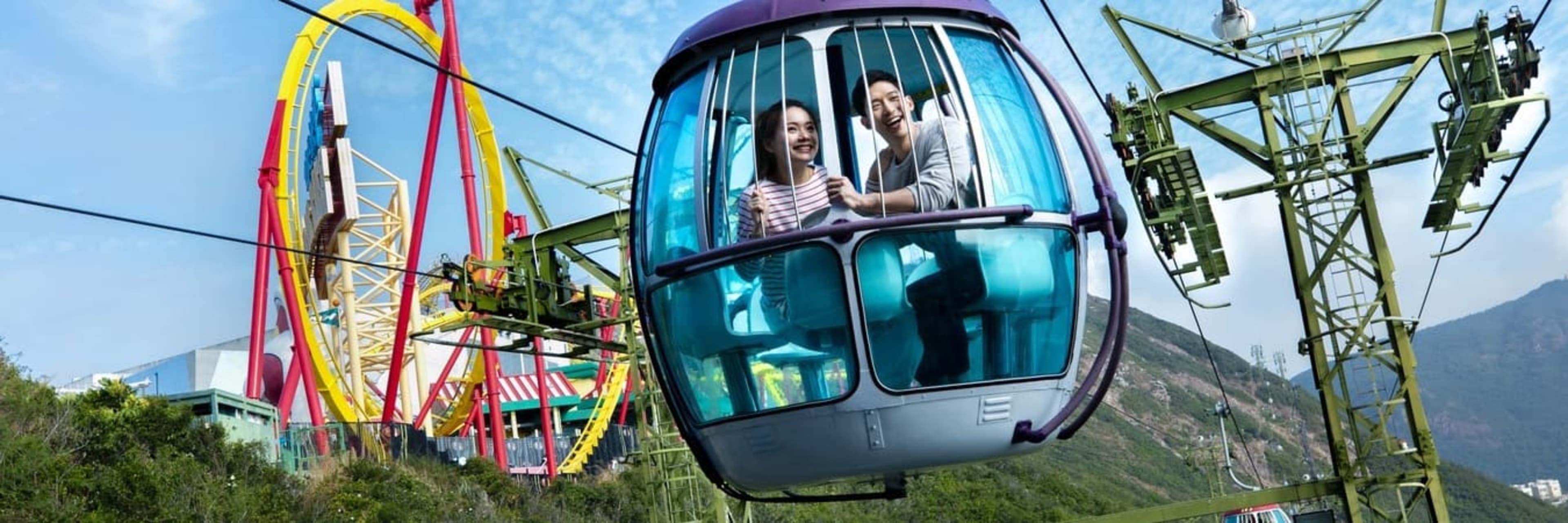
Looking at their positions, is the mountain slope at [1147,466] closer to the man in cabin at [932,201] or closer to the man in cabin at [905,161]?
the man in cabin at [932,201]

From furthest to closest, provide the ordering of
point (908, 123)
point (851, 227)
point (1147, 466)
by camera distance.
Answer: point (1147, 466) → point (908, 123) → point (851, 227)

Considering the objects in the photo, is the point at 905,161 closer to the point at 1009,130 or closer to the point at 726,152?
the point at 1009,130

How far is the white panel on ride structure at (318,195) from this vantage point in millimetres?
37688

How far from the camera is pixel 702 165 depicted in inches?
298

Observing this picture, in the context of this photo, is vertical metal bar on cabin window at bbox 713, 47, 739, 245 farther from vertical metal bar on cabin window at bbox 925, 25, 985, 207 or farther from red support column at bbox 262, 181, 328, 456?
red support column at bbox 262, 181, 328, 456

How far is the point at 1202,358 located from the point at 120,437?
615 feet

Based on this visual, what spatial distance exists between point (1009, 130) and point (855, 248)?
3.84 ft

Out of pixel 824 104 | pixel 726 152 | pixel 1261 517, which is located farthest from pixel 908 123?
pixel 1261 517

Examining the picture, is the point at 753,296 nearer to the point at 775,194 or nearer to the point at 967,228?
the point at 775,194

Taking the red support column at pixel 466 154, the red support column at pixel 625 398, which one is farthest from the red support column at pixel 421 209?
the red support column at pixel 625 398

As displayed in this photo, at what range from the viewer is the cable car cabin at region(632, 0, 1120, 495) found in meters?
7.17

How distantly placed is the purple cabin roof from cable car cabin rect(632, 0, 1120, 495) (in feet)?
0.03

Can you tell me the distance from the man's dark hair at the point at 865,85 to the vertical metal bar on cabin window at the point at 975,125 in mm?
281

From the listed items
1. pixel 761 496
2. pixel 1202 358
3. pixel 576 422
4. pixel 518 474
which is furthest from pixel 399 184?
pixel 1202 358
